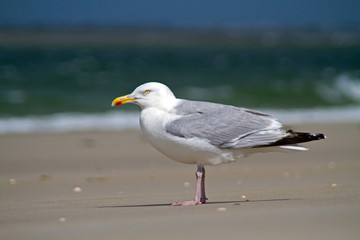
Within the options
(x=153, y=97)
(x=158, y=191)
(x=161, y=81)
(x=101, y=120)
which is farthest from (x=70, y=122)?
(x=161, y=81)

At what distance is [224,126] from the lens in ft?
18.0

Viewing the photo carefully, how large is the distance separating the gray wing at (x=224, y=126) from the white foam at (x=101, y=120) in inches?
232

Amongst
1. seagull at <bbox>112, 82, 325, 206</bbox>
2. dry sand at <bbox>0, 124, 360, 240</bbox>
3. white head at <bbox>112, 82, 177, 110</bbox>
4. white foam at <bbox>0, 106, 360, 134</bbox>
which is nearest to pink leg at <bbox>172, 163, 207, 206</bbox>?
seagull at <bbox>112, 82, 325, 206</bbox>

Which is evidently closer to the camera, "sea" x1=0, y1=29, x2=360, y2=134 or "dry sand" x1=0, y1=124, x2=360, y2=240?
"dry sand" x1=0, y1=124, x2=360, y2=240

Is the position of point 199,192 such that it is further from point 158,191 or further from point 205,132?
point 158,191

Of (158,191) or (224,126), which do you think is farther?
(158,191)

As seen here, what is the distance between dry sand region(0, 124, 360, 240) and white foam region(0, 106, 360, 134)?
0.95 m

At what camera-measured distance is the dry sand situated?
166 inches

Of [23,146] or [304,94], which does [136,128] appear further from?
[304,94]

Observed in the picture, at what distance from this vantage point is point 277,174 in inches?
294

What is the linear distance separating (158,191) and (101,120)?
6.42 metres

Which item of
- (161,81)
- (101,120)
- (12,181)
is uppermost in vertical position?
(161,81)

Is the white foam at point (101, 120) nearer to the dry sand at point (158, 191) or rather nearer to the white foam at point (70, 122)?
the white foam at point (70, 122)

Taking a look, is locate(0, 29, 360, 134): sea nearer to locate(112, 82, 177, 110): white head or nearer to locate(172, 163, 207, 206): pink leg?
locate(112, 82, 177, 110): white head
